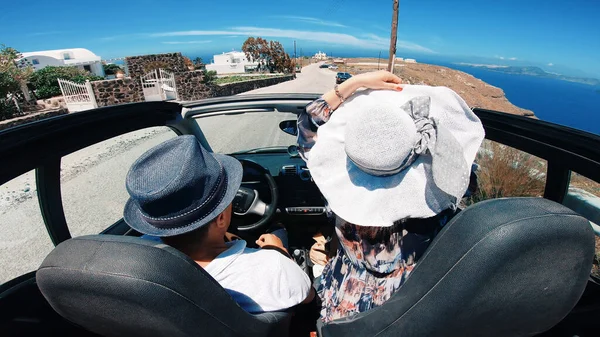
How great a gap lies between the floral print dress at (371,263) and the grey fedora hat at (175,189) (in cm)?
65

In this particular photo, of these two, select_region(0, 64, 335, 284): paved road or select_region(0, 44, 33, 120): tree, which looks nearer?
select_region(0, 64, 335, 284): paved road

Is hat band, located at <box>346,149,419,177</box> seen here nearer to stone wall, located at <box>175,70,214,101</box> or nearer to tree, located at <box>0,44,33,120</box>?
tree, located at <box>0,44,33,120</box>

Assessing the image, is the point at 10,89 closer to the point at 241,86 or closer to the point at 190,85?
the point at 190,85

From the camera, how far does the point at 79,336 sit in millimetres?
1333

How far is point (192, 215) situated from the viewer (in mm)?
1214

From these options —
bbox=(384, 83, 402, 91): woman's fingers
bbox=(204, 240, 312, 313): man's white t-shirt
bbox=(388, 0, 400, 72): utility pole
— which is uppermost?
bbox=(388, 0, 400, 72): utility pole

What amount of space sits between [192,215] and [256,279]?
0.39 metres

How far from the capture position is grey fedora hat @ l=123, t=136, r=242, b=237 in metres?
1.17

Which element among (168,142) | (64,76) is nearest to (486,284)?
(168,142)

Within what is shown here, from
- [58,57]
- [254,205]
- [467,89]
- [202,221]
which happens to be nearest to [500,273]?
[202,221]

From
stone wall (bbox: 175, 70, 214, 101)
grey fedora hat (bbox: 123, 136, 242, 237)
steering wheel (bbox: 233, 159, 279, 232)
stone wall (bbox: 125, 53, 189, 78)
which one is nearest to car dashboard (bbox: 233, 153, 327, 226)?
steering wheel (bbox: 233, 159, 279, 232)

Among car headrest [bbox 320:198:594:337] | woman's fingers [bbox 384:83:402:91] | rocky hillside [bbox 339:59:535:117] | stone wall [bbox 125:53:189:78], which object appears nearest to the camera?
car headrest [bbox 320:198:594:337]

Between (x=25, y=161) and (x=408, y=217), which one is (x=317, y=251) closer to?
(x=408, y=217)

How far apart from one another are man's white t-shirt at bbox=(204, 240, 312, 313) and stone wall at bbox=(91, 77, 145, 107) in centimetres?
1399
